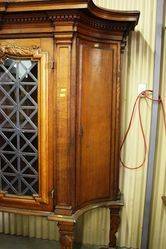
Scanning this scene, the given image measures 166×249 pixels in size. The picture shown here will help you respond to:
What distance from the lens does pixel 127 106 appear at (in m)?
Answer: 2.19

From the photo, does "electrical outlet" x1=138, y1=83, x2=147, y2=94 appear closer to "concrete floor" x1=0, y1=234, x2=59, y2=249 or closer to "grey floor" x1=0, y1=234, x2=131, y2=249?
"grey floor" x1=0, y1=234, x2=131, y2=249

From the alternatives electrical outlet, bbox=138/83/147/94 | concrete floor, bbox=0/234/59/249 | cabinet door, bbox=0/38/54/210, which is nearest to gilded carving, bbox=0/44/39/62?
cabinet door, bbox=0/38/54/210

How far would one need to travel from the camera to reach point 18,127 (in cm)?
172

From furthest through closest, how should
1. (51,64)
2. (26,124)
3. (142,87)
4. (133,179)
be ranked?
(133,179), (142,87), (26,124), (51,64)

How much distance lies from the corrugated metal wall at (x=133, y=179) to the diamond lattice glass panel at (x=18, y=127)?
2.63 feet

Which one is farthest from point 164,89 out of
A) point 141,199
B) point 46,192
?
point 46,192

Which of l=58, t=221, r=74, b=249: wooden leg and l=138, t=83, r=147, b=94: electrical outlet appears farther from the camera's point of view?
l=138, t=83, r=147, b=94: electrical outlet

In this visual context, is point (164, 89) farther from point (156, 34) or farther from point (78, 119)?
point (78, 119)

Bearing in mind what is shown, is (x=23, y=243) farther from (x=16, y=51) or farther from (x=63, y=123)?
(x=16, y=51)

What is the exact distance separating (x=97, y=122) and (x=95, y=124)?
23 mm

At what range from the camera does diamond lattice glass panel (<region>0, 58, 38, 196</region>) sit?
167 centimetres

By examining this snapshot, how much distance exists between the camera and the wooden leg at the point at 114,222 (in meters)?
2.09

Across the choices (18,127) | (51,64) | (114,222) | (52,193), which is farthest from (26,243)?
(51,64)

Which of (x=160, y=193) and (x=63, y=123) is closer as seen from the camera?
(x=63, y=123)
